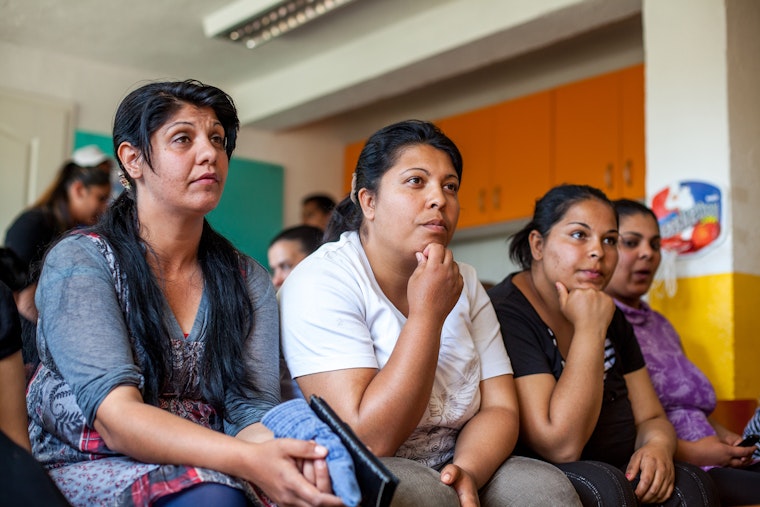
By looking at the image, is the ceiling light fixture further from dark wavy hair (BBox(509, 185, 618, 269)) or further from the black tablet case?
the black tablet case

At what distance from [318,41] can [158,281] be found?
11.0ft

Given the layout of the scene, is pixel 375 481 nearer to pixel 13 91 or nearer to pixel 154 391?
pixel 154 391

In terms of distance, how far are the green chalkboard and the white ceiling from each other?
14.0 inches

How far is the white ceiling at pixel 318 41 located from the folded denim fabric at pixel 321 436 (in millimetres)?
2677

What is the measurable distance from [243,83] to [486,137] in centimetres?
162

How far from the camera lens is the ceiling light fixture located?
411 centimetres

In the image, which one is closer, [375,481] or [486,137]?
[375,481]

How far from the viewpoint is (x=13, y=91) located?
4.83m

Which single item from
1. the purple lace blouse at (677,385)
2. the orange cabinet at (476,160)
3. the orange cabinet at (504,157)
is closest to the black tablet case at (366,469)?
the purple lace blouse at (677,385)

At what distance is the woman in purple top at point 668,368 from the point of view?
8.04 ft

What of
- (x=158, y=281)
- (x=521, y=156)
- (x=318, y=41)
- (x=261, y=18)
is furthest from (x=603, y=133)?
(x=158, y=281)

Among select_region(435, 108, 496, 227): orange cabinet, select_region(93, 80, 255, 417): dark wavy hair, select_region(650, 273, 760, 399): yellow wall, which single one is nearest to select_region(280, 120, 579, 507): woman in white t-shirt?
select_region(93, 80, 255, 417): dark wavy hair

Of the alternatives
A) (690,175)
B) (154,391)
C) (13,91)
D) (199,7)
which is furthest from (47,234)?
(690,175)

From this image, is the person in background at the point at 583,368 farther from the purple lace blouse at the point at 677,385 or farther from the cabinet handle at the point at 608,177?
the cabinet handle at the point at 608,177
